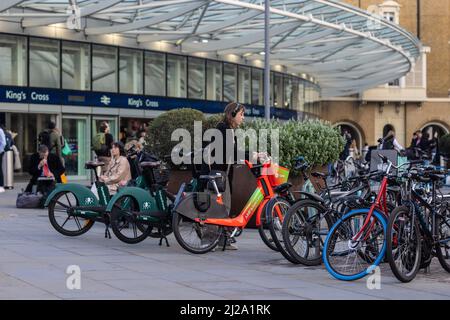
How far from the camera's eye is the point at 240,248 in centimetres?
1079

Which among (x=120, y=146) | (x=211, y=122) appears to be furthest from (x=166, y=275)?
(x=211, y=122)

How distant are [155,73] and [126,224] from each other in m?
21.9

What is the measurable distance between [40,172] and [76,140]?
1252 centimetres

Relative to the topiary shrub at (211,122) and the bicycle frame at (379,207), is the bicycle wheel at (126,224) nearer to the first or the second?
the bicycle frame at (379,207)

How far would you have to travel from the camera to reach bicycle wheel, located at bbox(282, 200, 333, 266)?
360 inches

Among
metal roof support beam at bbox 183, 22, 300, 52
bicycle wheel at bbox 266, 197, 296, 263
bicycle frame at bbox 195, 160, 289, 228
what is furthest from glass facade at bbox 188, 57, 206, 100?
bicycle wheel at bbox 266, 197, 296, 263

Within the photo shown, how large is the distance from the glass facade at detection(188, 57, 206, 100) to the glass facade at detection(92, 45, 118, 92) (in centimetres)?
456

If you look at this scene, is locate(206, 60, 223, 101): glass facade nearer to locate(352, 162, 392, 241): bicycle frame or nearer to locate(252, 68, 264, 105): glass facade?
locate(252, 68, 264, 105): glass facade

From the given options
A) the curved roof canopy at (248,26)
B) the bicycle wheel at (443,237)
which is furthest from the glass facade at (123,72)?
the bicycle wheel at (443,237)

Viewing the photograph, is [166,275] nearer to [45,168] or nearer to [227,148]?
[227,148]

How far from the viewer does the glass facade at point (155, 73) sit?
106 feet

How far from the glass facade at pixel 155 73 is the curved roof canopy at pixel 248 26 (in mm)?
898

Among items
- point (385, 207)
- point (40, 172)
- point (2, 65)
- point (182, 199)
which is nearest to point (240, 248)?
point (182, 199)
